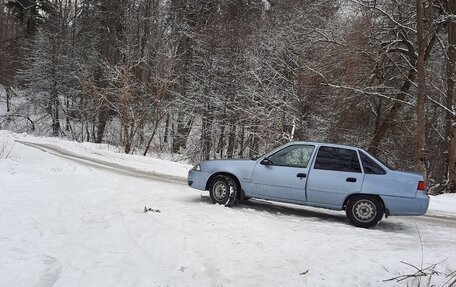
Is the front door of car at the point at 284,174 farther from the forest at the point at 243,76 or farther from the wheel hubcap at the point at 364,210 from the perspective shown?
the forest at the point at 243,76

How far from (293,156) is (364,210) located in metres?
1.80

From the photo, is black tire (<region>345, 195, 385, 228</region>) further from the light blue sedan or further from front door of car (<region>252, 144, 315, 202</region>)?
front door of car (<region>252, 144, 315, 202</region>)

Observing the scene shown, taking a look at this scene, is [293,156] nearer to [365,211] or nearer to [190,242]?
[365,211]

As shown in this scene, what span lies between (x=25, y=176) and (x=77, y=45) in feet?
103

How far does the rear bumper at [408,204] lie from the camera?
8.45 metres

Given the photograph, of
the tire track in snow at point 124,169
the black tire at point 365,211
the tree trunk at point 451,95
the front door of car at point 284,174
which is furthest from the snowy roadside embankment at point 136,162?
the tree trunk at point 451,95

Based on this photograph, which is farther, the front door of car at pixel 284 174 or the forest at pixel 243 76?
the forest at pixel 243 76

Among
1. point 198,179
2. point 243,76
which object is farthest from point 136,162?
point 243,76

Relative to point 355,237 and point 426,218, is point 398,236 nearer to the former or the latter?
point 355,237

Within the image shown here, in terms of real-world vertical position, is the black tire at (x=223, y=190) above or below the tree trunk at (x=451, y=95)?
below

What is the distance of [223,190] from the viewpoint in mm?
9828

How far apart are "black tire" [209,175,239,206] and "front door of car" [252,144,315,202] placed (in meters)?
0.48

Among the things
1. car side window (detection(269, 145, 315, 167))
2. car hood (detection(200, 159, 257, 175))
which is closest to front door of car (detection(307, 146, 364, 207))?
→ car side window (detection(269, 145, 315, 167))

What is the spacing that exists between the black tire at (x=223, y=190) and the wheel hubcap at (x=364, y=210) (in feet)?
8.35
